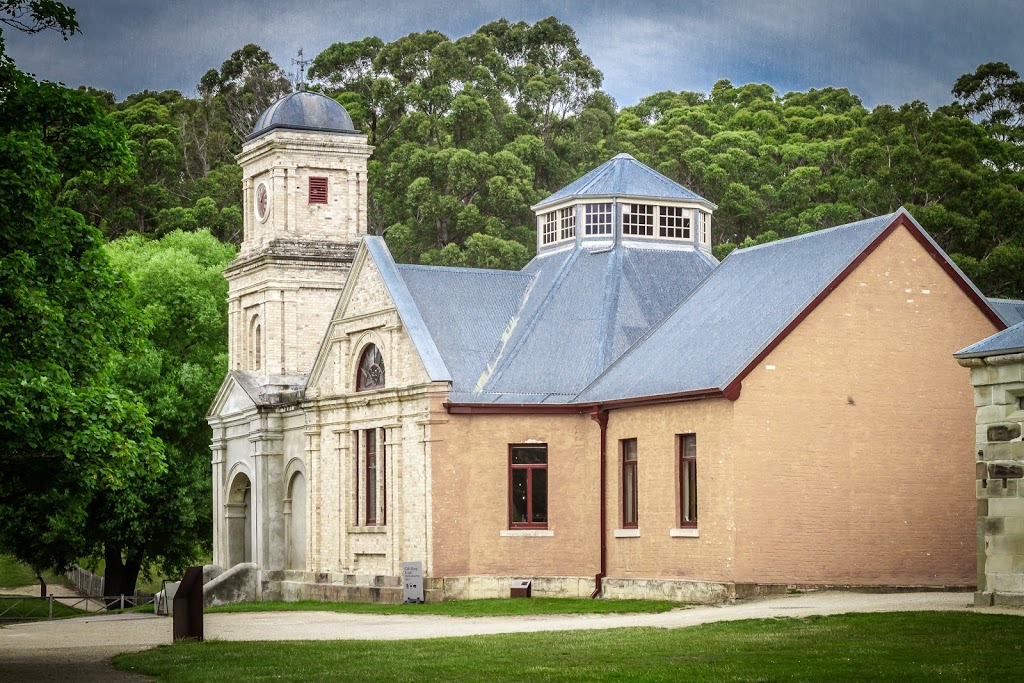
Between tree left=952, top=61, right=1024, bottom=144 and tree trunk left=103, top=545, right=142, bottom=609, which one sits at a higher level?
tree left=952, top=61, right=1024, bottom=144

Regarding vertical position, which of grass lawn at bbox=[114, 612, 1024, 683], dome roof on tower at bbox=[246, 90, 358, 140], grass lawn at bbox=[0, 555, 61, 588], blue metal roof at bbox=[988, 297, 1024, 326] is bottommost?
grass lawn at bbox=[0, 555, 61, 588]

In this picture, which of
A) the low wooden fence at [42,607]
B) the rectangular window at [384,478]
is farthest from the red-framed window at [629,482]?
the low wooden fence at [42,607]

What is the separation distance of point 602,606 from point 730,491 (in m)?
3.59

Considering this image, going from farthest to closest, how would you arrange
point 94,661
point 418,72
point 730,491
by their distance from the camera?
point 418,72
point 730,491
point 94,661

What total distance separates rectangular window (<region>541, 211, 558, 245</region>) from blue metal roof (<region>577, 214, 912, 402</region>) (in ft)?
19.4

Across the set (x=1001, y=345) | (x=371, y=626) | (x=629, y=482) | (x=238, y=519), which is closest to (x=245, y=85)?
(x=238, y=519)

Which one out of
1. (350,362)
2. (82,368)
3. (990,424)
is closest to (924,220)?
(350,362)

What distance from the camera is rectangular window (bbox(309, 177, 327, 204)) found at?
1998 inches

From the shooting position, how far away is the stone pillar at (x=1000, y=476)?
2712cm

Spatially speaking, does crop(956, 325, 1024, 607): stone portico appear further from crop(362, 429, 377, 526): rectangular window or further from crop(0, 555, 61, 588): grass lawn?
crop(0, 555, 61, 588): grass lawn

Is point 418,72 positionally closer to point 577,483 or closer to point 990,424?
point 577,483

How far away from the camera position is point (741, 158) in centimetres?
7362

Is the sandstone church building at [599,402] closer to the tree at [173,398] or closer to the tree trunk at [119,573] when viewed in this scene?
the tree at [173,398]

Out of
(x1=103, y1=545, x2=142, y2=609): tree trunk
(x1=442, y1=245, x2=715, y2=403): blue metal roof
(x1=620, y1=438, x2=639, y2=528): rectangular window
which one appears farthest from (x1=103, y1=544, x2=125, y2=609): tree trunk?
(x1=620, y1=438, x2=639, y2=528): rectangular window
